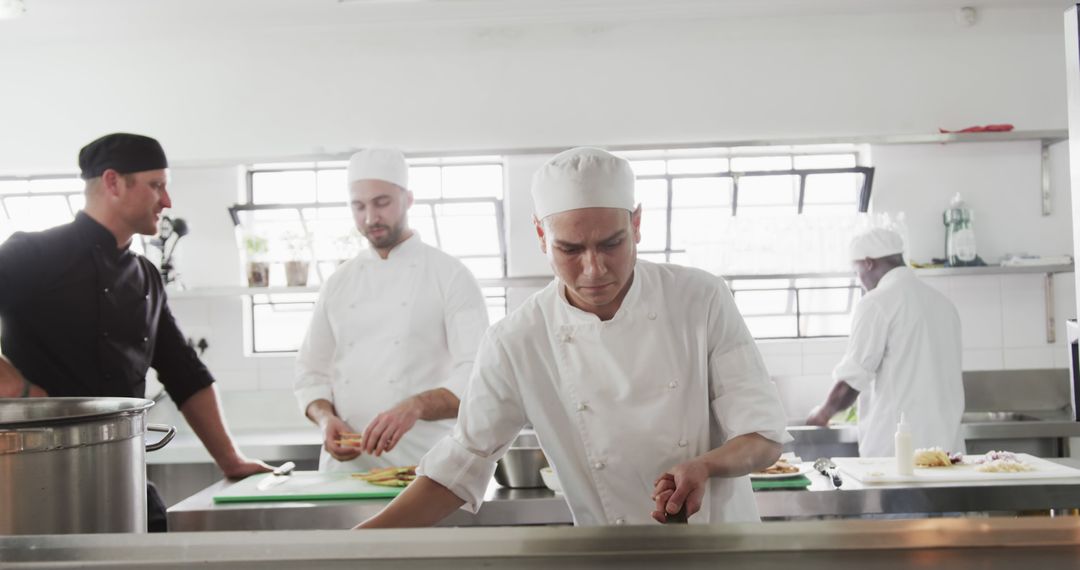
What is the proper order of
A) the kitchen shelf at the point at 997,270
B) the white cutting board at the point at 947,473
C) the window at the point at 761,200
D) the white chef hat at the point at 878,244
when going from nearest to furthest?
the white cutting board at the point at 947,473 < the white chef hat at the point at 878,244 < the kitchen shelf at the point at 997,270 < the window at the point at 761,200

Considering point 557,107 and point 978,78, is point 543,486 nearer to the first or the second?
point 557,107

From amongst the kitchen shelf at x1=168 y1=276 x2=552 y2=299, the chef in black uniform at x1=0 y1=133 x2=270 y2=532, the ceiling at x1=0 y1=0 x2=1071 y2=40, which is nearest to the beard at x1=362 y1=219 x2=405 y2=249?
the chef in black uniform at x1=0 y1=133 x2=270 y2=532

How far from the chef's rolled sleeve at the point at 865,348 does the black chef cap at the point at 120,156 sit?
9.42ft

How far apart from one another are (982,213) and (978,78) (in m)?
0.74

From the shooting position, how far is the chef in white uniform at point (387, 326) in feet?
10.0

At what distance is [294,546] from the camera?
3.51 feet

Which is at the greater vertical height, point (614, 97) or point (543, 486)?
point (614, 97)

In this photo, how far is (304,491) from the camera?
8.29 feet

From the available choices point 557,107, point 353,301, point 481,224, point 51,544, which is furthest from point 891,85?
point 51,544

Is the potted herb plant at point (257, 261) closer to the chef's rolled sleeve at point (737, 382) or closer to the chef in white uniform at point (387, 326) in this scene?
the chef in white uniform at point (387, 326)

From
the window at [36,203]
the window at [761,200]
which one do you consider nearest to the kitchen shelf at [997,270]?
the window at [761,200]

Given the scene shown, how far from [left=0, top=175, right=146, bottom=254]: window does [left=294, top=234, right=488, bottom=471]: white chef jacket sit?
3111 mm

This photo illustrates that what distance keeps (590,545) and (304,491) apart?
1.67m

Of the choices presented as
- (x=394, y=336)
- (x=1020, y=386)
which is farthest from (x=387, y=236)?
(x=1020, y=386)
